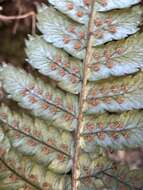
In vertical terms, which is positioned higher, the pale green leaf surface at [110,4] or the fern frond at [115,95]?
the pale green leaf surface at [110,4]

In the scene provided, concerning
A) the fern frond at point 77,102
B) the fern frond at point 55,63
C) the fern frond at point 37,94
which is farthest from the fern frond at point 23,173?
the fern frond at point 55,63

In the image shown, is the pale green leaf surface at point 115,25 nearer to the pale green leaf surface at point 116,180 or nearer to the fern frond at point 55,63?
the fern frond at point 55,63

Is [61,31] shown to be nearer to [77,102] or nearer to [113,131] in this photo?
[77,102]

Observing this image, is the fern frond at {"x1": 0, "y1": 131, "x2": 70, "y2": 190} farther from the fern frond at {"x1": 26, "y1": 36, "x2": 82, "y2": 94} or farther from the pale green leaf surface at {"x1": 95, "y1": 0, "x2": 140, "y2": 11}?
the pale green leaf surface at {"x1": 95, "y1": 0, "x2": 140, "y2": 11}

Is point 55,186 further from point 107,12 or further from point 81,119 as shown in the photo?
point 107,12

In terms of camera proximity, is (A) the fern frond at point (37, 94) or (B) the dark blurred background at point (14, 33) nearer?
(A) the fern frond at point (37, 94)

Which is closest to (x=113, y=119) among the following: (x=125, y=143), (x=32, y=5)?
(x=125, y=143)
